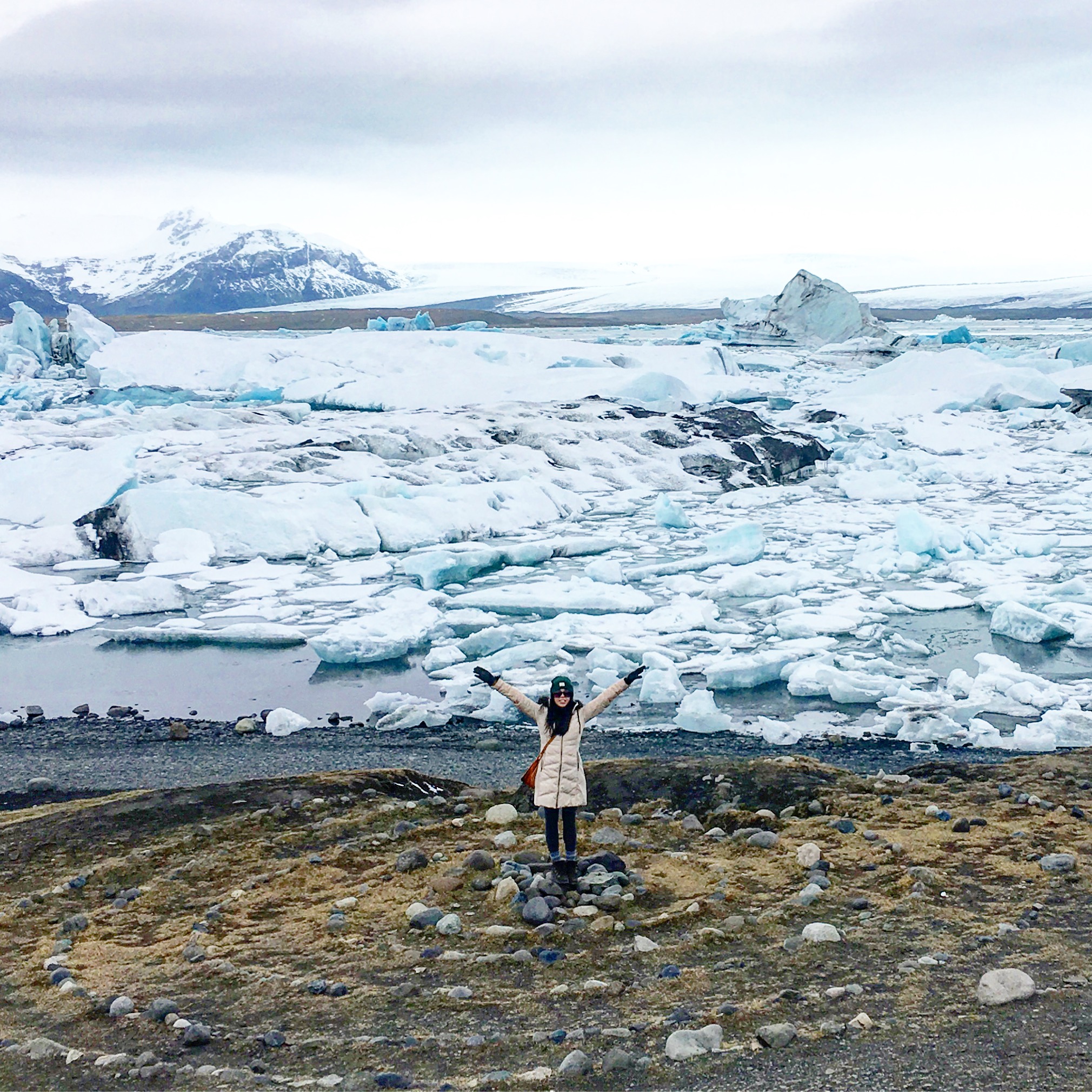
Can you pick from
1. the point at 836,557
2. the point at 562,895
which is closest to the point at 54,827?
the point at 562,895

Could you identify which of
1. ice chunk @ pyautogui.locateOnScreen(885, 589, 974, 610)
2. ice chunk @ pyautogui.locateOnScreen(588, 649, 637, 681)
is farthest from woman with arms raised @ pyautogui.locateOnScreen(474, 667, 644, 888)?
ice chunk @ pyautogui.locateOnScreen(885, 589, 974, 610)

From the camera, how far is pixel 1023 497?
58.4 ft

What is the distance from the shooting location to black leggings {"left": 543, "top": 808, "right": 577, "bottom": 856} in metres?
4.54

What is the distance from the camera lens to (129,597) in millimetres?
11773

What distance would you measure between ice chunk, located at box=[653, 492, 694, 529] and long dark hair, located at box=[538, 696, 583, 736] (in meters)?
11.3

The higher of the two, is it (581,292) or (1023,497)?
(581,292)

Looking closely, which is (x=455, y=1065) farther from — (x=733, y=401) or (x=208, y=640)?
(x=733, y=401)

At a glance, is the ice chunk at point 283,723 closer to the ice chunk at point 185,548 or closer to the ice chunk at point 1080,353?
the ice chunk at point 185,548

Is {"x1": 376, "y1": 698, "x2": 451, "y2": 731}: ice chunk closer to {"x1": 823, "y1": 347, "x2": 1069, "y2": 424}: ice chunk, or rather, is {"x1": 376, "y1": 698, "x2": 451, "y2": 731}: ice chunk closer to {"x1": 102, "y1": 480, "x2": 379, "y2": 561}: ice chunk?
{"x1": 102, "y1": 480, "x2": 379, "y2": 561}: ice chunk

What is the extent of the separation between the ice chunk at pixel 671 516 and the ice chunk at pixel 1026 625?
605 cm

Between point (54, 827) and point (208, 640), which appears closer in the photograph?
point (54, 827)


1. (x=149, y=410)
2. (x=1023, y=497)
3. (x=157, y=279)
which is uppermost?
(x=157, y=279)

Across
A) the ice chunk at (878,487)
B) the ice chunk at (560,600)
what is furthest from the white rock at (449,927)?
the ice chunk at (878,487)

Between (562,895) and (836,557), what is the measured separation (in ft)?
32.0
